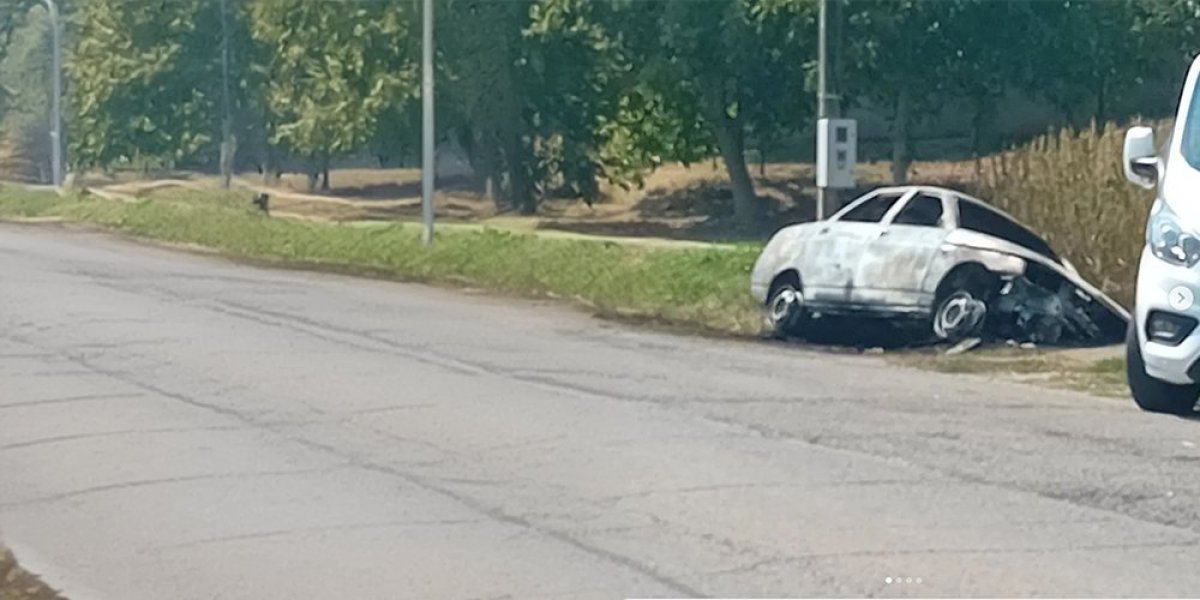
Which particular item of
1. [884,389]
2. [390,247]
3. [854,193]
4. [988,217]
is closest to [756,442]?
[884,389]

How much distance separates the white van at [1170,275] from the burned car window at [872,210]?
6033 millimetres

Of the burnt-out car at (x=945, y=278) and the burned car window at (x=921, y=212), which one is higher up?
the burned car window at (x=921, y=212)

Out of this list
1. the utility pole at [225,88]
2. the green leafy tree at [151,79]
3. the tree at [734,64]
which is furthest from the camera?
the green leafy tree at [151,79]

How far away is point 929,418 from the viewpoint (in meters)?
13.4

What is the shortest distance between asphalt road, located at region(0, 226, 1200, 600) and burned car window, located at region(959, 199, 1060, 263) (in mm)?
2294

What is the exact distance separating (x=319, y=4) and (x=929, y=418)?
36191 mm

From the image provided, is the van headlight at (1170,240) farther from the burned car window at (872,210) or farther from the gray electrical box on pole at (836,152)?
the gray electrical box on pole at (836,152)

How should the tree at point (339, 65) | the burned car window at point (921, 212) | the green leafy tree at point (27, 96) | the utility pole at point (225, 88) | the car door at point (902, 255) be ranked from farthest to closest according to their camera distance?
the green leafy tree at point (27, 96), the utility pole at point (225, 88), the tree at point (339, 65), the burned car window at point (921, 212), the car door at point (902, 255)

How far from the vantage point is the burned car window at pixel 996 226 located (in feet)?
63.3

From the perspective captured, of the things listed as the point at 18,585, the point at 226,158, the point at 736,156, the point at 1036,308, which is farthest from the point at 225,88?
the point at 18,585

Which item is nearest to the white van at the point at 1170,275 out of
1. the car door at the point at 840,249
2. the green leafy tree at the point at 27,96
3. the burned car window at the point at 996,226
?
the burned car window at the point at 996,226

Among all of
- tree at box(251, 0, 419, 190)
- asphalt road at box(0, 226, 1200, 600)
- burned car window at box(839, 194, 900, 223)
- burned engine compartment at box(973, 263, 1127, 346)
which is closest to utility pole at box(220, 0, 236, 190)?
tree at box(251, 0, 419, 190)

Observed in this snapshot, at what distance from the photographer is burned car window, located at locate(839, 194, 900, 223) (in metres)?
20.0

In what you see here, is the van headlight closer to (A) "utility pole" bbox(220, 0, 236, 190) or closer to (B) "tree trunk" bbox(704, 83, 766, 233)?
(B) "tree trunk" bbox(704, 83, 766, 233)
